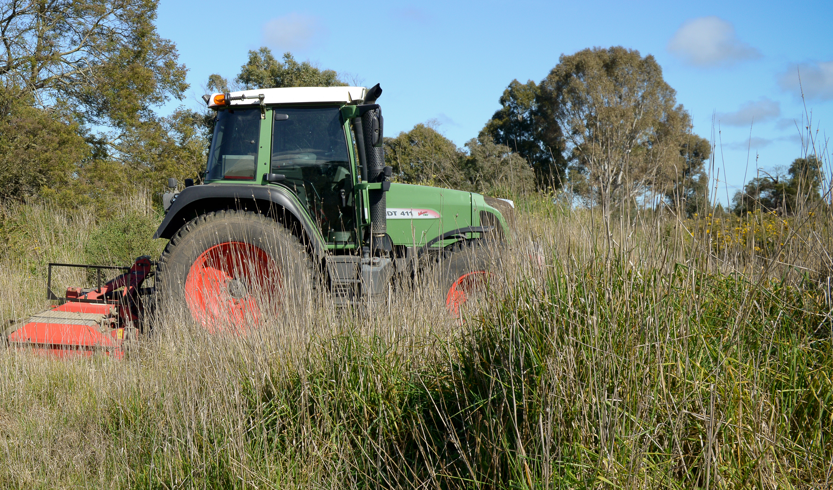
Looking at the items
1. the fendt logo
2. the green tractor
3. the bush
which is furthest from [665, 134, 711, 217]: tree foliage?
the bush

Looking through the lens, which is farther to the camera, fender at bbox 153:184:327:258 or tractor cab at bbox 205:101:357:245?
tractor cab at bbox 205:101:357:245

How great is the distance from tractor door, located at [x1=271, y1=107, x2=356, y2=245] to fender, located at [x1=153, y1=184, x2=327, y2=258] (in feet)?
0.72

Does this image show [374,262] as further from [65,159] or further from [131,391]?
[65,159]

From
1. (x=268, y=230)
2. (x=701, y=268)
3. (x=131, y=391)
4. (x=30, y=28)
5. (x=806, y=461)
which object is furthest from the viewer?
(x=30, y=28)

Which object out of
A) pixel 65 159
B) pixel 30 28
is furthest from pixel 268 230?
pixel 30 28

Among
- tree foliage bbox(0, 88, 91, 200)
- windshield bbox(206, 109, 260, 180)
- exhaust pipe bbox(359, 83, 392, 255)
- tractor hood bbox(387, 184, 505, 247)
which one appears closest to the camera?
exhaust pipe bbox(359, 83, 392, 255)

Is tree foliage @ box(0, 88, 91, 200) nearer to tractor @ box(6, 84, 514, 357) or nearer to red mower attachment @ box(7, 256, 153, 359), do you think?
tractor @ box(6, 84, 514, 357)

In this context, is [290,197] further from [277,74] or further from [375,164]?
[277,74]

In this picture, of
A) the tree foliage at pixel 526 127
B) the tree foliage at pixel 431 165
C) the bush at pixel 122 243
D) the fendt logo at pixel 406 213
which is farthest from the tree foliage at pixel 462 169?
the tree foliage at pixel 526 127

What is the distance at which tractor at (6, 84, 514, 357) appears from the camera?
460 cm

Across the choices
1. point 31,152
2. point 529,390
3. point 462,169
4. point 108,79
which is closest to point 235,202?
point 529,390

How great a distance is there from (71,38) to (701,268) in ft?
62.8

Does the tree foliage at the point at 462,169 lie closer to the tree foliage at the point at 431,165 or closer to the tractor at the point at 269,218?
the tree foliage at the point at 431,165

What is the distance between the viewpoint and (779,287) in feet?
8.18
